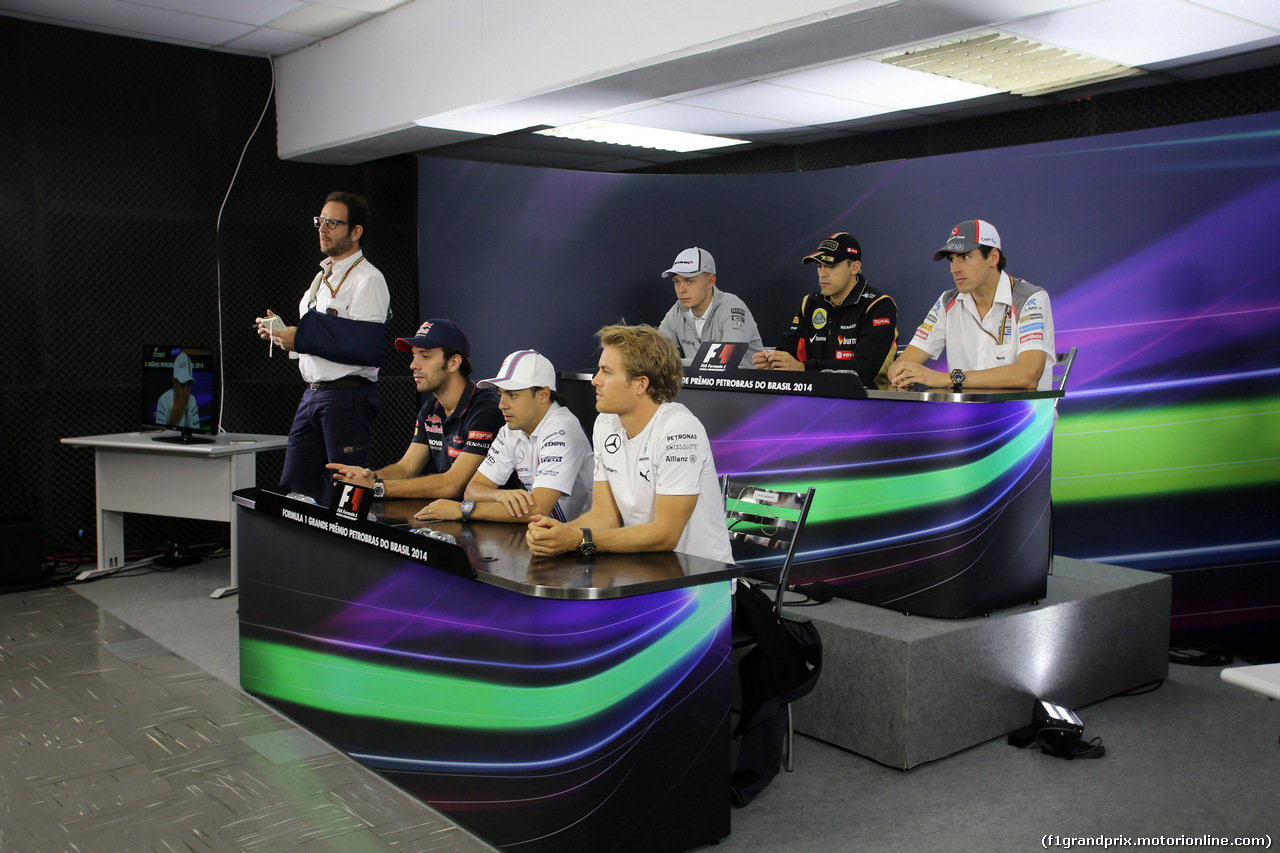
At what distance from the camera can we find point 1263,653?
4.29 m

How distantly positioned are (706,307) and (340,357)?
196 cm

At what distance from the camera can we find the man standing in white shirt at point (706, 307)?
16.9 ft

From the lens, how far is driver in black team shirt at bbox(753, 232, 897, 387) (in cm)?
425

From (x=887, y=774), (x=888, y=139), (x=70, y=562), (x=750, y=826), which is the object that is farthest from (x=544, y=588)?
(x=888, y=139)

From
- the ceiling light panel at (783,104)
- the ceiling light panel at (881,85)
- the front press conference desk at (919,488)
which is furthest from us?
the ceiling light panel at (783,104)

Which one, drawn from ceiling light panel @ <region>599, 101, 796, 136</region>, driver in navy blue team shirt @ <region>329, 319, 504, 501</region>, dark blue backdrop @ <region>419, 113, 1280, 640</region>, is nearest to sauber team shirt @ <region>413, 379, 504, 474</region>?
driver in navy blue team shirt @ <region>329, 319, 504, 501</region>

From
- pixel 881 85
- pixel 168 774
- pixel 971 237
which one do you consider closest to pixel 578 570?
pixel 168 774

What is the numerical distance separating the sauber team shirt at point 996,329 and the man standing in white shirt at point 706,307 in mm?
1320

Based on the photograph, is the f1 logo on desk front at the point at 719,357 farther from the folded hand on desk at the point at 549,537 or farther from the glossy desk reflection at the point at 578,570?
the folded hand on desk at the point at 549,537

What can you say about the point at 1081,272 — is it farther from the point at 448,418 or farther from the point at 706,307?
the point at 448,418

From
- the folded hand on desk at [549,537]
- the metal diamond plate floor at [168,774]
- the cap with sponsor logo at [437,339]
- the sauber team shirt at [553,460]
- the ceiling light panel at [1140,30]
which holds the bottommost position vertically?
the metal diamond plate floor at [168,774]

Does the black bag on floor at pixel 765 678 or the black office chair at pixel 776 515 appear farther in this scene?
the black office chair at pixel 776 515

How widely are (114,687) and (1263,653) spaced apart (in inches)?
183

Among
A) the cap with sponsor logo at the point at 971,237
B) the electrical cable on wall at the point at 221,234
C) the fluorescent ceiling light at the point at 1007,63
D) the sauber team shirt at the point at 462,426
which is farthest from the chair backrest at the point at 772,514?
the electrical cable on wall at the point at 221,234
